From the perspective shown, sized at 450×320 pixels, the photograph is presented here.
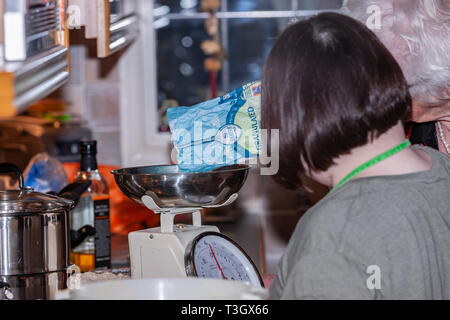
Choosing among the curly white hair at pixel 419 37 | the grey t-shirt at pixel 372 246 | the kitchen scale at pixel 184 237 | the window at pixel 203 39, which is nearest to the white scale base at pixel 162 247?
the kitchen scale at pixel 184 237

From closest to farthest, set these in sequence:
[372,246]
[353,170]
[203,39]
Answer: [372,246] → [353,170] → [203,39]

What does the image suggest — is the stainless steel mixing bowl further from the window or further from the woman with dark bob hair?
the window

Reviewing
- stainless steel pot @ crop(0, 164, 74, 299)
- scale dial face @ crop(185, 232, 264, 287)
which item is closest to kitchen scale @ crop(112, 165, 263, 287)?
scale dial face @ crop(185, 232, 264, 287)

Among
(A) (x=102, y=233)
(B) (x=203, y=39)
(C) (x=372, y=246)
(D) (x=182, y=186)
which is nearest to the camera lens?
(C) (x=372, y=246)

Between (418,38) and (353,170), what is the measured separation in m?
0.46

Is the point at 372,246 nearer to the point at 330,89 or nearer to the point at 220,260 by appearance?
the point at 330,89

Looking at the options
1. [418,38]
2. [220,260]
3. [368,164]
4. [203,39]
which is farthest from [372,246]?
[203,39]

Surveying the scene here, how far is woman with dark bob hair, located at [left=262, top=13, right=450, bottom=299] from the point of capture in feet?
2.74

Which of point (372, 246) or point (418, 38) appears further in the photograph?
point (418, 38)

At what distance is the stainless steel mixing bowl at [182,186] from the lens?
3.74ft

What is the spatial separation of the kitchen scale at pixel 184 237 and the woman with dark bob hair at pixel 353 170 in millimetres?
224

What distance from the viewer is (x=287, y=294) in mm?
841

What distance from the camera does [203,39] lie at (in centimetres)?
333
